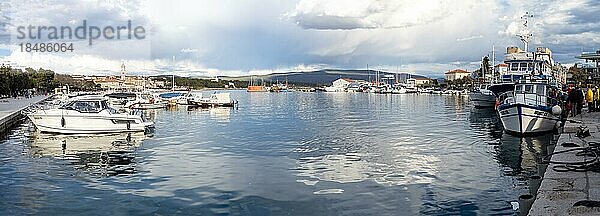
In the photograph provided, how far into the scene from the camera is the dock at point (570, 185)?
8680 millimetres

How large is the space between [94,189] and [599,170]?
40.1 feet

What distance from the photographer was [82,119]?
30.4 metres

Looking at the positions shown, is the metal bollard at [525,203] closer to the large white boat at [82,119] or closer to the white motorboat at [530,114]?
the white motorboat at [530,114]

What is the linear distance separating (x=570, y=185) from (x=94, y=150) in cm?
1921

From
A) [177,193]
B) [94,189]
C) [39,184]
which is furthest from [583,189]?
[39,184]

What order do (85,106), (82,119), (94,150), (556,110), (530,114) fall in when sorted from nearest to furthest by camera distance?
(94,150) → (556,110) → (530,114) → (82,119) → (85,106)

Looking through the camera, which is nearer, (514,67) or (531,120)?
(531,120)

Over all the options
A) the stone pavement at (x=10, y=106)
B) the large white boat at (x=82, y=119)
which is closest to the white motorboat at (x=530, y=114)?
the large white boat at (x=82, y=119)

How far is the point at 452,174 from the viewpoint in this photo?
17.2 metres

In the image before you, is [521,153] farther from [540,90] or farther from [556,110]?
[540,90]

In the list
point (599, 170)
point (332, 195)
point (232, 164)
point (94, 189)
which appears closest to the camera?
point (599, 170)

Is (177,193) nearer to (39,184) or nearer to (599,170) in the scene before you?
(39,184)

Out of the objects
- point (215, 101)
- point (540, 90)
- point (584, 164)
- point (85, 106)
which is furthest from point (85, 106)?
point (215, 101)

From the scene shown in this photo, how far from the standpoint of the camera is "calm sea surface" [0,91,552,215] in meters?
13.1
